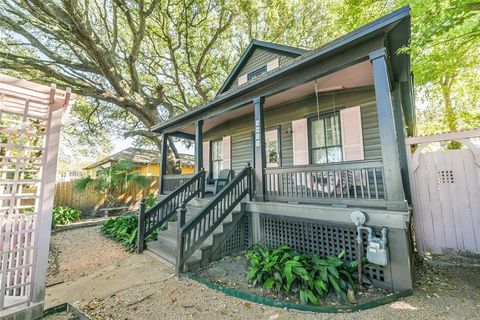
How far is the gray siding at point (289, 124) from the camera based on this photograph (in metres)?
5.46

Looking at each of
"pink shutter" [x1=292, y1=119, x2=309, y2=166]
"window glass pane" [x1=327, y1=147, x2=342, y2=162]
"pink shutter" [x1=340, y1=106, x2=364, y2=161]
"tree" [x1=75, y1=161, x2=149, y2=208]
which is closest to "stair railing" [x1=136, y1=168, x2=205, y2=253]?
"pink shutter" [x1=292, y1=119, x2=309, y2=166]

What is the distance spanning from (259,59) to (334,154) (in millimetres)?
5091

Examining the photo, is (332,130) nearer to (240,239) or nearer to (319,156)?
(319,156)

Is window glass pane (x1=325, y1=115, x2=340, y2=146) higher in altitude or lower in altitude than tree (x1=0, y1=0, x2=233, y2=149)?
lower

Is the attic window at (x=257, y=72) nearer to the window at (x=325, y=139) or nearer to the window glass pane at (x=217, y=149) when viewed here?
the window glass pane at (x=217, y=149)

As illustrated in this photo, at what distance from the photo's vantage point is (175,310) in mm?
2955

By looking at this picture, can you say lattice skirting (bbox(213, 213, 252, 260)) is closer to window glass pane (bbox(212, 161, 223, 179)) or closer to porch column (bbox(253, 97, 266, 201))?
porch column (bbox(253, 97, 266, 201))

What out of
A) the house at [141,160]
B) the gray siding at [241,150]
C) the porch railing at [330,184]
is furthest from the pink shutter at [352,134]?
the house at [141,160]

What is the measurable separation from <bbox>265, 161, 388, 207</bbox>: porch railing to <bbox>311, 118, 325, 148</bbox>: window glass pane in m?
1.67

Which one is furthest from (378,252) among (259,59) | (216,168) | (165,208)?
(259,59)

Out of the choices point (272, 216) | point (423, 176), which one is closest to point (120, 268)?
point (272, 216)

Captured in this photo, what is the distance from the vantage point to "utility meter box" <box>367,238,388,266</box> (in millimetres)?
3092

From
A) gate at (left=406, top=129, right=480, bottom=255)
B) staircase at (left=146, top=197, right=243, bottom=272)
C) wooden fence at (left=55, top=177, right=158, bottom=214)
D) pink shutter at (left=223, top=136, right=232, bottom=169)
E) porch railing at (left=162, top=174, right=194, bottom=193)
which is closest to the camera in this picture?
A: gate at (left=406, top=129, right=480, bottom=255)

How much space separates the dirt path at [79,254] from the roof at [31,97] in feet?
10.1
